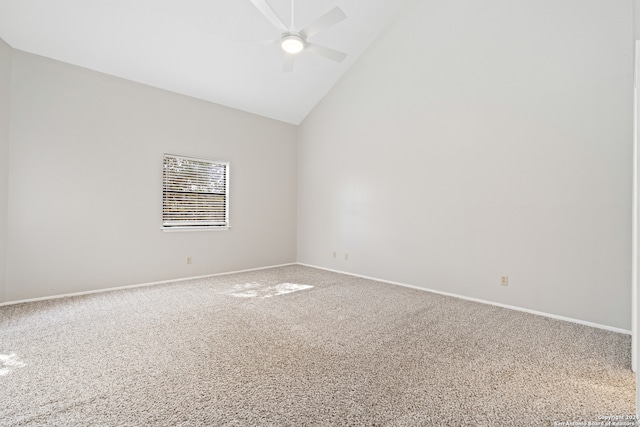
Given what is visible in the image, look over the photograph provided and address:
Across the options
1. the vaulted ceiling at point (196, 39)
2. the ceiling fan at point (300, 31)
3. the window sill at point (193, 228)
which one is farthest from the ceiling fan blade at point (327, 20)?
the window sill at point (193, 228)

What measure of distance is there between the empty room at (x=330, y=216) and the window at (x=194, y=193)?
0.12 feet

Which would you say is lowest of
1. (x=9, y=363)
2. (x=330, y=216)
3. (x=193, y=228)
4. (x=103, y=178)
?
(x=9, y=363)

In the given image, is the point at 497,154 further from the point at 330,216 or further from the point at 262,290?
the point at 262,290

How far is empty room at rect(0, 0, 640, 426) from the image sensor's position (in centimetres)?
182

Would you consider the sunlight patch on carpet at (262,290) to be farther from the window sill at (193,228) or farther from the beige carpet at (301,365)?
the window sill at (193,228)

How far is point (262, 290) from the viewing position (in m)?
4.08

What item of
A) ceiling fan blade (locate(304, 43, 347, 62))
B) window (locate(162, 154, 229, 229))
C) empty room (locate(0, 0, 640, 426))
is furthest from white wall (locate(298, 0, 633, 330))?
window (locate(162, 154, 229, 229))

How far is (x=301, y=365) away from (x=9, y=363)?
6.77 ft

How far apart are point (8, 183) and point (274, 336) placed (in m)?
3.53

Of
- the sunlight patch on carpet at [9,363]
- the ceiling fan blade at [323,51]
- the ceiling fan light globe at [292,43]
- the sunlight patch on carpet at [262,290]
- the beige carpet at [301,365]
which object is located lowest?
the sunlight patch on carpet at [9,363]

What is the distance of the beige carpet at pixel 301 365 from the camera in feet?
5.13

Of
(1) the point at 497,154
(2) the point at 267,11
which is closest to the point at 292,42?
(2) the point at 267,11

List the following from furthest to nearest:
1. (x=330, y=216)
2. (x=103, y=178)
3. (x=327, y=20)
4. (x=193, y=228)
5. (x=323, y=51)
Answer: (x=330, y=216)
(x=193, y=228)
(x=103, y=178)
(x=323, y=51)
(x=327, y=20)

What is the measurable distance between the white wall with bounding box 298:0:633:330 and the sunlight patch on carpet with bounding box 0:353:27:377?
4068 mm
